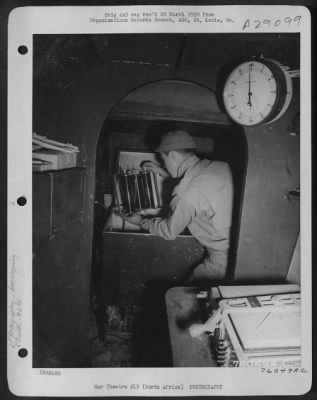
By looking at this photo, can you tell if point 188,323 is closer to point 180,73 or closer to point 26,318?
point 26,318

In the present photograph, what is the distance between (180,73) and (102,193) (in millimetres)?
297

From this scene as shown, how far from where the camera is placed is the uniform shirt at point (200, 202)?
1.00 metres

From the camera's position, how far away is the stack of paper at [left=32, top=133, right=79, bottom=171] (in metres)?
1.00

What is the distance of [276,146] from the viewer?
1.01 metres

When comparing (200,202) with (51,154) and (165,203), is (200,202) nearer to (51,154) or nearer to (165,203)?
(165,203)

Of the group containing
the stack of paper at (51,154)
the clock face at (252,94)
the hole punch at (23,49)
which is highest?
the hole punch at (23,49)

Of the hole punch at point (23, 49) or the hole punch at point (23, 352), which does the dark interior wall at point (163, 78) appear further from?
the hole punch at point (23, 352)

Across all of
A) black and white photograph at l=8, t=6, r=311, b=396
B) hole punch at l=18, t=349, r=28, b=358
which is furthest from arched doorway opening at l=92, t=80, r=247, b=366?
hole punch at l=18, t=349, r=28, b=358

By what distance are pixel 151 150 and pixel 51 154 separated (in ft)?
0.69

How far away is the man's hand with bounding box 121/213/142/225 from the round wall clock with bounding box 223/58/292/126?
11.2 inches

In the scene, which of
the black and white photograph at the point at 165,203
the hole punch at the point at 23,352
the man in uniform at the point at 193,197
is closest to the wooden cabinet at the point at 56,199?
the black and white photograph at the point at 165,203

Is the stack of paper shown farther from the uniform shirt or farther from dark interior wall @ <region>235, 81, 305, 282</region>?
dark interior wall @ <region>235, 81, 305, 282</region>

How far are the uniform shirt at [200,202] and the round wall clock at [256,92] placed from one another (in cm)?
12

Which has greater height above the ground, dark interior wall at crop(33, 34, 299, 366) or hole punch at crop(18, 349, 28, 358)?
dark interior wall at crop(33, 34, 299, 366)
